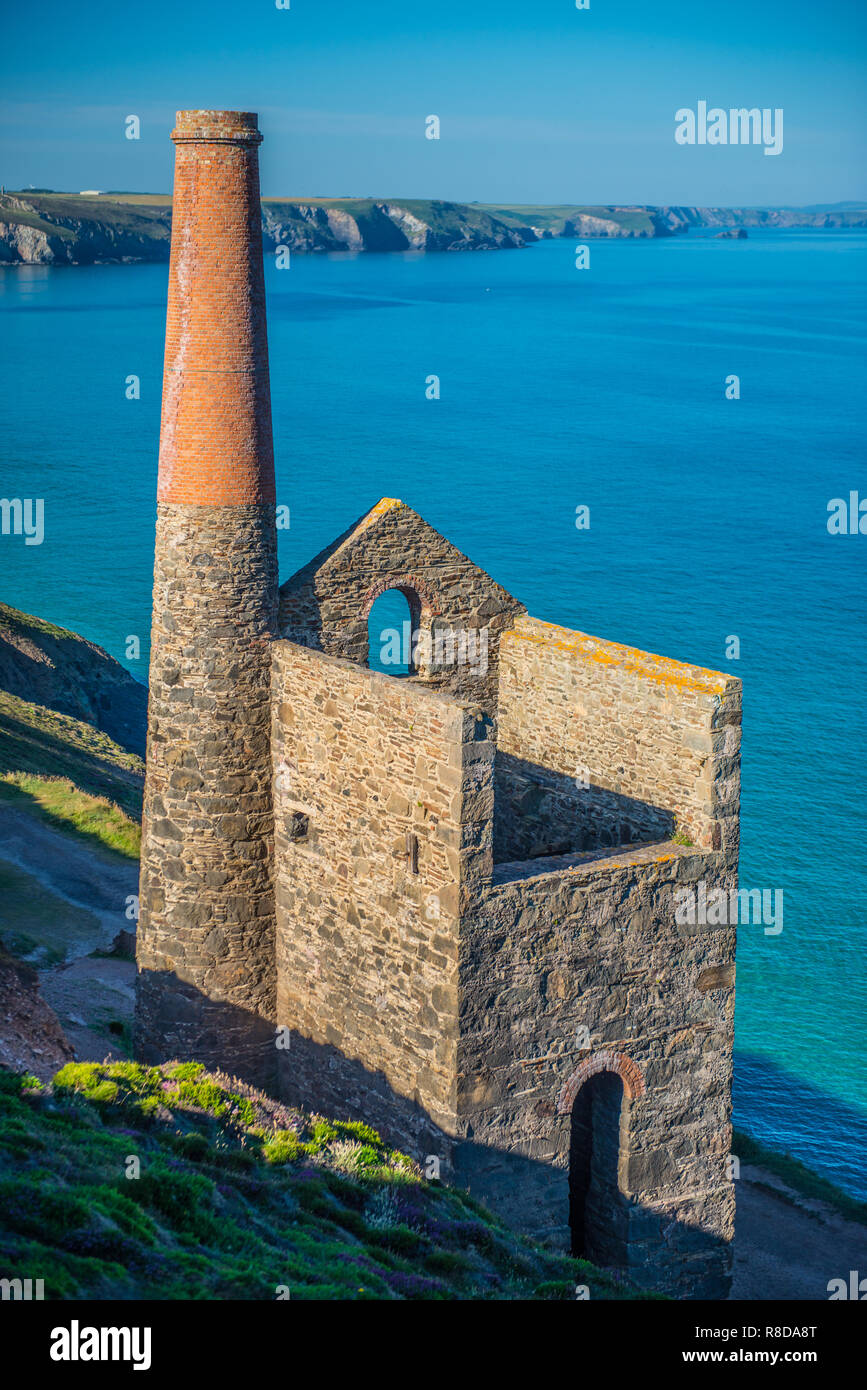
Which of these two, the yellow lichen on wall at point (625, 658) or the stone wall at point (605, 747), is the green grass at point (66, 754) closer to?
the stone wall at point (605, 747)

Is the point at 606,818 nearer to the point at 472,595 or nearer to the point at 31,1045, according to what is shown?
the point at 472,595

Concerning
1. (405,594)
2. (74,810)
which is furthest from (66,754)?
(405,594)

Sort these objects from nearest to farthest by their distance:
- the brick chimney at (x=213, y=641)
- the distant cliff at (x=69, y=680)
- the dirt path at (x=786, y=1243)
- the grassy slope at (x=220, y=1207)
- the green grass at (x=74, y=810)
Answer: the grassy slope at (x=220, y=1207), the brick chimney at (x=213, y=641), the dirt path at (x=786, y=1243), the green grass at (x=74, y=810), the distant cliff at (x=69, y=680)

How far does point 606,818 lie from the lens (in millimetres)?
20125

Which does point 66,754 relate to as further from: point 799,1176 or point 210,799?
point 799,1176

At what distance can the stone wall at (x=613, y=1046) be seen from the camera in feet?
55.7

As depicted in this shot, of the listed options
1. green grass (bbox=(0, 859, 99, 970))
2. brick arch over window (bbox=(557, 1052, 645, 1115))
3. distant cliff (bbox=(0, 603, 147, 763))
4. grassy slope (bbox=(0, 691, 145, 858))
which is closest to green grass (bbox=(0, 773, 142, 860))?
grassy slope (bbox=(0, 691, 145, 858))

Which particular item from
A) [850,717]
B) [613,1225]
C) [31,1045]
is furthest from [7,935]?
[850,717]

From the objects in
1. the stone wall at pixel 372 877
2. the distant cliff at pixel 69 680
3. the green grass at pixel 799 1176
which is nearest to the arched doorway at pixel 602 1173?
the stone wall at pixel 372 877

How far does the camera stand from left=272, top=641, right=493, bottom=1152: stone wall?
646 inches

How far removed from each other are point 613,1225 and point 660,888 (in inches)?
180

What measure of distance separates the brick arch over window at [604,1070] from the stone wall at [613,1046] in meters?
0.02

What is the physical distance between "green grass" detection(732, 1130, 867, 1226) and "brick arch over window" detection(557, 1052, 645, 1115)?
38.7 feet
